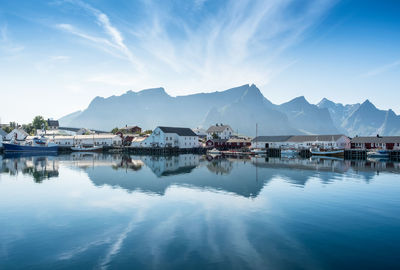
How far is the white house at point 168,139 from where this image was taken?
9812 cm

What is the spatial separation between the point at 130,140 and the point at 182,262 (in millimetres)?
112948

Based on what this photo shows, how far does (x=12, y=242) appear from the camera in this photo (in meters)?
14.6

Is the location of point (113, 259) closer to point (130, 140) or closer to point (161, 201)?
point (161, 201)

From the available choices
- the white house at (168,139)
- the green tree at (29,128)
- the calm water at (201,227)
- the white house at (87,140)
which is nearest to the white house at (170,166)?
the calm water at (201,227)

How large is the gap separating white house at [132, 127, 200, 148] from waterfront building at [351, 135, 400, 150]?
192ft

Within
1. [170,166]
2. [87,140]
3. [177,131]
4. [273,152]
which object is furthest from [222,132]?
[170,166]

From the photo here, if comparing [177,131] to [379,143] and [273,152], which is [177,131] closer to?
[273,152]

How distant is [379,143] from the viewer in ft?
280

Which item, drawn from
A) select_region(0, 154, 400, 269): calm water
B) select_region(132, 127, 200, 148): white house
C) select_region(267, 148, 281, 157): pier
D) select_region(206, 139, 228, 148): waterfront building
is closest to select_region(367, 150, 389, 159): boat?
select_region(267, 148, 281, 157): pier

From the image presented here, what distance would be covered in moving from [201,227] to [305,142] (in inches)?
3347

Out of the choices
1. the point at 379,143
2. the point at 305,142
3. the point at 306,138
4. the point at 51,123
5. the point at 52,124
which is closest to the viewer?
the point at 379,143

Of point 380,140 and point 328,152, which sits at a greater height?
point 380,140

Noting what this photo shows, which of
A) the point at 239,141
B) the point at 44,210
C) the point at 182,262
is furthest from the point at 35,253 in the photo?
the point at 239,141

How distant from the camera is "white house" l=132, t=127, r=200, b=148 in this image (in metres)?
98.1
